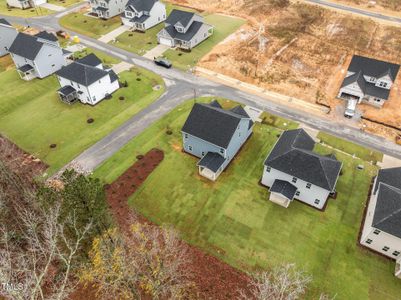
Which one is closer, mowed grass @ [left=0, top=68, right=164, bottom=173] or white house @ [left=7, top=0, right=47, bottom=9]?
mowed grass @ [left=0, top=68, right=164, bottom=173]

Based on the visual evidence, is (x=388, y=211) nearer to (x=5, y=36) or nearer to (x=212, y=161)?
(x=212, y=161)

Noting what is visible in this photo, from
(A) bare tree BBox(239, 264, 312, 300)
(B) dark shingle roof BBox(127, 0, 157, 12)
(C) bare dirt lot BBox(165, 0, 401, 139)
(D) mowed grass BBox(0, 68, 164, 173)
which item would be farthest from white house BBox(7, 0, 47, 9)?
(A) bare tree BBox(239, 264, 312, 300)

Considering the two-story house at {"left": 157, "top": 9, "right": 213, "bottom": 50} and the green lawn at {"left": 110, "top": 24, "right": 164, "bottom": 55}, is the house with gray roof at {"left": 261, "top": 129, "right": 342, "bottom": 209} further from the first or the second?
the green lawn at {"left": 110, "top": 24, "right": 164, "bottom": 55}

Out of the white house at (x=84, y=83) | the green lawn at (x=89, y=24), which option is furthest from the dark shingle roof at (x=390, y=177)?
the green lawn at (x=89, y=24)

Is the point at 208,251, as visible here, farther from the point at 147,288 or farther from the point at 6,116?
the point at 6,116

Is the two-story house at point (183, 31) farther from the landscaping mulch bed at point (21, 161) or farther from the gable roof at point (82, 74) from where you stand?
the landscaping mulch bed at point (21, 161)

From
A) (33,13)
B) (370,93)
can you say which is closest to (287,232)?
(370,93)

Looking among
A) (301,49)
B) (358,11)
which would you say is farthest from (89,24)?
(358,11)
